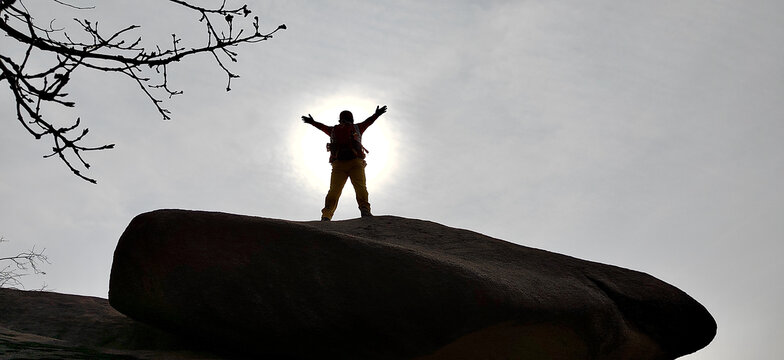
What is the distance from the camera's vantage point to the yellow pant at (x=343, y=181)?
809 centimetres

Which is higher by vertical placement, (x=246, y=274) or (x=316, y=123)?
(x=316, y=123)

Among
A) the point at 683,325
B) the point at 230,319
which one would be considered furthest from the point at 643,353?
the point at 230,319

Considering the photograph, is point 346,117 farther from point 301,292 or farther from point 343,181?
point 301,292

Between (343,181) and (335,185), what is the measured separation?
0.13m

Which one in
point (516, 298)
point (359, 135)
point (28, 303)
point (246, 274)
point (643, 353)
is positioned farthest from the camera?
point (359, 135)

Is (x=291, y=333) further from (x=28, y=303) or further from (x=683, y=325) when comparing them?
(x=683, y=325)

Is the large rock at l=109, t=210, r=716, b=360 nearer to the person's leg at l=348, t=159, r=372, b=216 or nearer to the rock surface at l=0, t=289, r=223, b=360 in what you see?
the rock surface at l=0, t=289, r=223, b=360

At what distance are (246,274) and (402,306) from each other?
1.08m

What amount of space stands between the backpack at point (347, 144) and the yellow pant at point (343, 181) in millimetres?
79

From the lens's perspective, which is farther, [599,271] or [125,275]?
[599,271]

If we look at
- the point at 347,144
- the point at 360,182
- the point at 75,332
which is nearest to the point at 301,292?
the point at 75,332

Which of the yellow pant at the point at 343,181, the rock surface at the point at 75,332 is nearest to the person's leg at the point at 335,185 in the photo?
the yellow pant at the point at 343,181

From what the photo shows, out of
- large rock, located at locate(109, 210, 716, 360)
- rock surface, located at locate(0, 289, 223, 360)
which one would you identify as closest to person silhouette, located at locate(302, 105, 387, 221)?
rock surface, located at locate(0, 289, 223, 360)

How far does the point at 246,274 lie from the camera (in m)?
4.21
